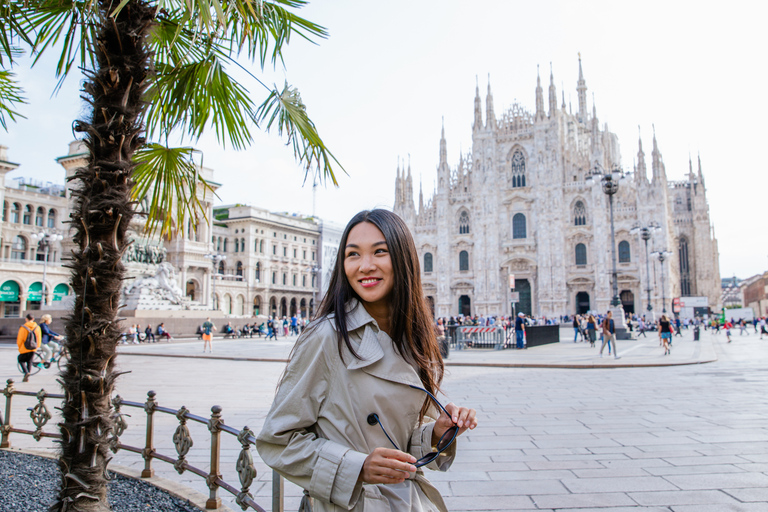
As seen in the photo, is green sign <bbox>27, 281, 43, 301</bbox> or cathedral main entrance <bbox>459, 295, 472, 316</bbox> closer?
green sign <bbox>27, 281, 43, 301</bbox>

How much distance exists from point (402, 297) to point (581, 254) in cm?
4168

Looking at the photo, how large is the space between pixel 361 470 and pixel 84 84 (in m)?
2.57

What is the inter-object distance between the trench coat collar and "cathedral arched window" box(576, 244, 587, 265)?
4152 cm

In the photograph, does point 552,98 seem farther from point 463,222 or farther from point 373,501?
point 373,501

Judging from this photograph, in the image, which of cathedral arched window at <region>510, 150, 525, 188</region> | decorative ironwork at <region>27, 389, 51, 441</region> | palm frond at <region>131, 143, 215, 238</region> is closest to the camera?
palm frond at <region>131, 143, 215, 238</region>

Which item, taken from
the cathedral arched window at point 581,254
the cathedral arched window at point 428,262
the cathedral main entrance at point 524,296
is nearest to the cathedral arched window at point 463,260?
the cathedral arched window at point 428,262

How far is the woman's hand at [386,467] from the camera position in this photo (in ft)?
4.10

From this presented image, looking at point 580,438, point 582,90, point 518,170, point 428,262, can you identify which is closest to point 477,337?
point 580,438

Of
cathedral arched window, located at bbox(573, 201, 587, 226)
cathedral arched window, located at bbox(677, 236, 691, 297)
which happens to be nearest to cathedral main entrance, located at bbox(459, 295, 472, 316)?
cathedral arched window, located at bbox(573, 201, 587, 226)

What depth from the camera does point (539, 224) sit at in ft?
135

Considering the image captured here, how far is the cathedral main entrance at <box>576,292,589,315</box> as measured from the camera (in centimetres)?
4003

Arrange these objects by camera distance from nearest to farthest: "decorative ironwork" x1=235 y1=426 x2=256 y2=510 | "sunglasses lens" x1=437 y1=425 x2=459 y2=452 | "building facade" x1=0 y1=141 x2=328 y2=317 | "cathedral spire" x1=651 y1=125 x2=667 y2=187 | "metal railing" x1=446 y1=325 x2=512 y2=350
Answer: "sunglasses lens" x1=437 y1=425 x2=459 y2=452
"decorative ironwork" x1=235 y1=426 x2=256 y2=510
"metal railing" x1=446 y1=325 x2=512 y2=350
"building facade" x1=0 y1=141 x2=328 y2=317
"cathedral spire" x1=651 y1=125 x2=667 y2=187

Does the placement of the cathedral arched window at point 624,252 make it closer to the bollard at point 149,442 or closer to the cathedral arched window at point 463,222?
the cathedral arched window at point 463,222

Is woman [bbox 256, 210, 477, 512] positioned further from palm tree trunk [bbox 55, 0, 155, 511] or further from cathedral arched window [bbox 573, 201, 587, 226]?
cathedral arched window [bbox 573, 201, 587, 226]
